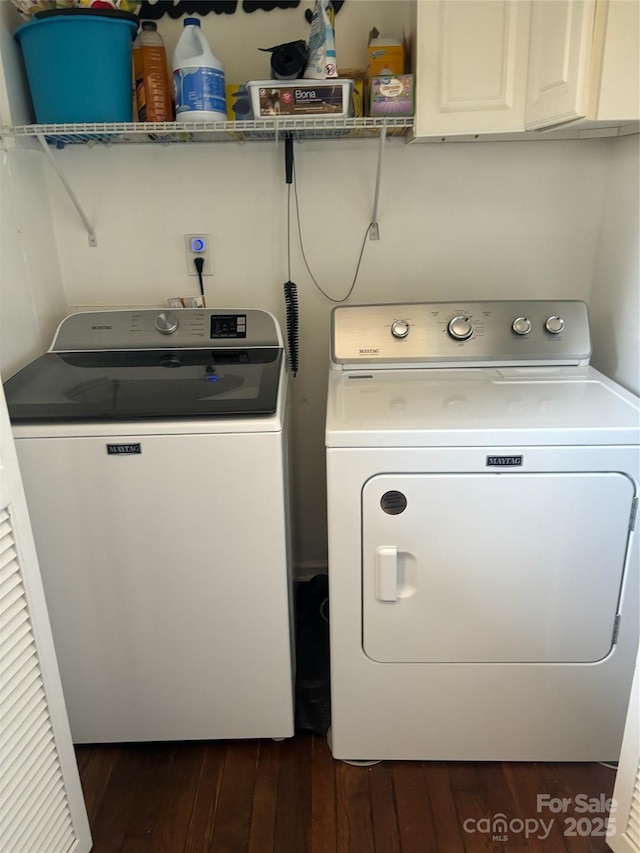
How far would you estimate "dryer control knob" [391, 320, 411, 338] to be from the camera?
183cm

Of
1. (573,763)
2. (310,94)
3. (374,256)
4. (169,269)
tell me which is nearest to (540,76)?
(310,94)

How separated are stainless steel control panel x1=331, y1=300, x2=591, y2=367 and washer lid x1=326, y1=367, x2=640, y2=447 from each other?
4cm

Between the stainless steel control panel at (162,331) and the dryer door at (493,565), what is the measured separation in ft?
2.33

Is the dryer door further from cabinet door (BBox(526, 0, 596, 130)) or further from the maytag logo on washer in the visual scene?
cabinet door (BBox(526, 0, 596, 130))

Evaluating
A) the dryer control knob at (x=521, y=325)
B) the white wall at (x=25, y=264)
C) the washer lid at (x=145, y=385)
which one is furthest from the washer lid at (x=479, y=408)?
the white wall at (x=25, y=264)

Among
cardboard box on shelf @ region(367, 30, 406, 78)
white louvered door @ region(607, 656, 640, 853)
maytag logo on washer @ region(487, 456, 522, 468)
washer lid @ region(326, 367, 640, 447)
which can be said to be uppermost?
cardboard box on shelf @ region(367, 30, 406, 78)

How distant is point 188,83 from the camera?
5.49 ft

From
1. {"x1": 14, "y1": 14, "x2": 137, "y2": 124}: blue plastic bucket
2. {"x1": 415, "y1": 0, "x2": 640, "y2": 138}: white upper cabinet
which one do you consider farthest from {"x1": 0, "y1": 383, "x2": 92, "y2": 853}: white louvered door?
{"x1": 415, "y1": 0, "x2": 640, "y2": 138}: white upper cabinet

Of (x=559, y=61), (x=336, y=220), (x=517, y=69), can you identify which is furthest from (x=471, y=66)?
(x=336, y=220)

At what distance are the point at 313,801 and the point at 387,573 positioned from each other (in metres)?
0.65

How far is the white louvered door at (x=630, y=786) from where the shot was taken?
130 cm

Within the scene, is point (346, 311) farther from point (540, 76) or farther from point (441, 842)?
point (441, 842)

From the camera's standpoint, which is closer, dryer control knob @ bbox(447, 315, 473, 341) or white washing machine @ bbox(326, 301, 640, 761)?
white washing machine @ bbox(326, 301, 640, 761)

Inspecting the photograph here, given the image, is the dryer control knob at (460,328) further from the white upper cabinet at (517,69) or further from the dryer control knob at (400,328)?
the white upper cabinet at (517,69)
